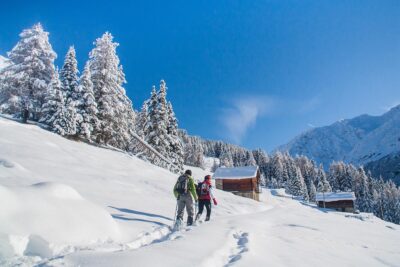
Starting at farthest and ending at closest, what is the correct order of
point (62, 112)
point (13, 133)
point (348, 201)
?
point (348, 201) < point (62, 112) < point (13, 133)

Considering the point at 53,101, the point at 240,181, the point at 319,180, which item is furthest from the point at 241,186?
the point at 319,180

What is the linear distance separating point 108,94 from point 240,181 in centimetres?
2496

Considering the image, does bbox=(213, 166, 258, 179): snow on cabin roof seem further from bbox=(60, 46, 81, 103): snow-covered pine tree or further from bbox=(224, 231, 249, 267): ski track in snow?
bbox=(224, 231, 249, 267): ski track in snow

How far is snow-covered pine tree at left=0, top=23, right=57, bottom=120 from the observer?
96.1 feet

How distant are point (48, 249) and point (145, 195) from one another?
1075 cm

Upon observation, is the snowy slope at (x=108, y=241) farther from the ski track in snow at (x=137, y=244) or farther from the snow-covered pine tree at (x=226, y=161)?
the snow-covered pine tree at (x=226, y=161)

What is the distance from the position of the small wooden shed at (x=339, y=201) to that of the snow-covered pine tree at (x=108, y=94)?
2111 inches

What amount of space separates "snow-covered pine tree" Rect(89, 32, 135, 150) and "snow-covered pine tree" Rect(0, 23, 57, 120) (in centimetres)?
492

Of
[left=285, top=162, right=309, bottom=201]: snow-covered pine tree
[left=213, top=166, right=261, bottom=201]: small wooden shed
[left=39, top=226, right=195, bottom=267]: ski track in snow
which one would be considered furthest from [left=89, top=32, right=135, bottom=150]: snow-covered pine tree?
[left=285, top=162, right=309, bottom=201]: snow-covered pine tree

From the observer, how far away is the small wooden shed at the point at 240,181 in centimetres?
4769

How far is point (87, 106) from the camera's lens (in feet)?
107

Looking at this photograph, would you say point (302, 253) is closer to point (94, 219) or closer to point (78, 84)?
point (94, 219)

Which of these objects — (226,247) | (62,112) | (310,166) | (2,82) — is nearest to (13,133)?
(62,112)

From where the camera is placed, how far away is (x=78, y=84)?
34.2 meters
